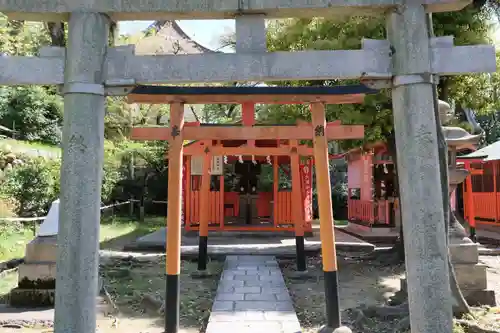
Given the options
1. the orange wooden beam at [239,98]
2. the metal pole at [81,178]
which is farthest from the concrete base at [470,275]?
the metal pole at [81,178]

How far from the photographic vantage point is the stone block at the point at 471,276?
22.5 ft

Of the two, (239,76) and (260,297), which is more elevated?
(239,76)

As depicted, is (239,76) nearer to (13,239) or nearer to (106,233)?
(13,239)

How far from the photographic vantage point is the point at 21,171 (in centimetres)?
1418

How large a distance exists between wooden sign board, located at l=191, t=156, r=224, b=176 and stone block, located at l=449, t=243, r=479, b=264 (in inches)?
344

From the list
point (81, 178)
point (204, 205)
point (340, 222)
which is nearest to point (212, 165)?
point (204, 205)

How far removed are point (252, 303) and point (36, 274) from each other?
3.57 meters

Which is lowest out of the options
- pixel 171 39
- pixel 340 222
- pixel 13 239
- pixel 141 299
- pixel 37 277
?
pixel 141 299


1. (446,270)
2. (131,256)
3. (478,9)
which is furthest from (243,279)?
(478,9)

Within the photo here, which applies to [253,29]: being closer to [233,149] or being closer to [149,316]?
[149,316]

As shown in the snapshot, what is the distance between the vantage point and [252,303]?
21.7 ft

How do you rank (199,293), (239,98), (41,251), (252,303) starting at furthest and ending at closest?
(199,293), (41,251), (252,303), (239,98)

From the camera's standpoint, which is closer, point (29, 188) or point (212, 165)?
point (29, 188)

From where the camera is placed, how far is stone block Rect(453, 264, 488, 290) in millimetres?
6859
